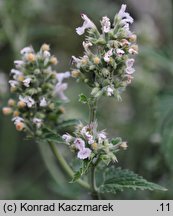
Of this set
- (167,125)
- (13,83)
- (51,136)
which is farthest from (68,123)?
(167,125)

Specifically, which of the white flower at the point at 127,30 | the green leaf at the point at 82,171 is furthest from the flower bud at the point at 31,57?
the green leaf at the point at 82,171

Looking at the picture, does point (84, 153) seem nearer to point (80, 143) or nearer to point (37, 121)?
point (80, 143)

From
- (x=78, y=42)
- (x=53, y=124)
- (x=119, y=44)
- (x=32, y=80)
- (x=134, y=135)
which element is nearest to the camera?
(x=119, y=44)

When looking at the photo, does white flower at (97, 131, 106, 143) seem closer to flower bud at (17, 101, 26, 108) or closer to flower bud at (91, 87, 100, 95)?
flower bud at (91, 87, 100, 95)

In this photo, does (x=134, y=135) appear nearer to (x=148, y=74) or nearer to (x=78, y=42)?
(x=148, y=74)

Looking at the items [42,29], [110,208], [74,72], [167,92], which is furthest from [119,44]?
[42,29]

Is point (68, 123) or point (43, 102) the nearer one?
point (43, 102)
